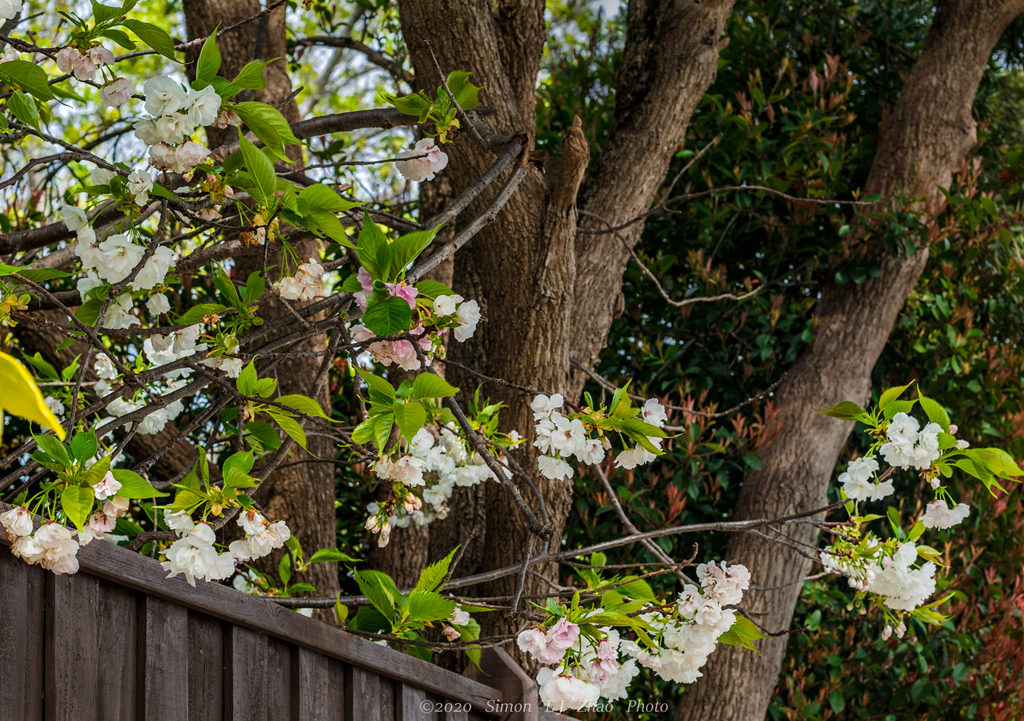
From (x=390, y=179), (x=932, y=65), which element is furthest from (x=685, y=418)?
(x=390, y=179)

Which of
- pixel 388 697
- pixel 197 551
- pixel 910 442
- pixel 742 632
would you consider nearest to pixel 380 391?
pixel 197 551

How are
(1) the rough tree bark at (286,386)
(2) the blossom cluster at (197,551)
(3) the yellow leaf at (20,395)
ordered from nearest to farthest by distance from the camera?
(3) the yellow leaf at (20,395) < (2) the blossom cluster at (197,551) < (1) the rough tree bark at (286,386)

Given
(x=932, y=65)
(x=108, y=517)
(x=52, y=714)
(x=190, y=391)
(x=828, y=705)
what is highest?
(x=932, y=65)

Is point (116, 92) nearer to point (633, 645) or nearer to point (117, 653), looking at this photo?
point (117, 653)

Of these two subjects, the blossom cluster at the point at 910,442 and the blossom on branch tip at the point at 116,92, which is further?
the blossom cluster at the point at 910,442

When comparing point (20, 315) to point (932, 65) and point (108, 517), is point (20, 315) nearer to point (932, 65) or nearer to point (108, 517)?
point (108, 517)

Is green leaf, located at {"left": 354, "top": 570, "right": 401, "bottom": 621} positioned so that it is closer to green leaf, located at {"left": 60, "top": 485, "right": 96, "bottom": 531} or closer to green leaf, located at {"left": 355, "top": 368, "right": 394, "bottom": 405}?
green leaf, located at {"left": 355, "top": 368, "right": 394, "bottom": 405}

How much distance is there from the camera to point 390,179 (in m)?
5.83

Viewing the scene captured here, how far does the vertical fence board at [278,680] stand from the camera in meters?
1.59

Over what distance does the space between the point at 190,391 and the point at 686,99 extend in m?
1.97

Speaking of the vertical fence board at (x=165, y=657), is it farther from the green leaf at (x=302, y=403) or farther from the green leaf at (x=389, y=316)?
the green leaf at (x=389, y=316)

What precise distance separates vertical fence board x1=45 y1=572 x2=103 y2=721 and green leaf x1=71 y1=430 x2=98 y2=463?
18 centimetres

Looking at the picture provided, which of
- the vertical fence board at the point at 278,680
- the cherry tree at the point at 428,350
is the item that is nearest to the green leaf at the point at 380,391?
the cherry tree at the point at 428,350

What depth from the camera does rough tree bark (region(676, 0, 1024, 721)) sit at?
3.07m
